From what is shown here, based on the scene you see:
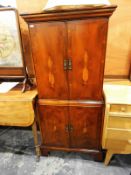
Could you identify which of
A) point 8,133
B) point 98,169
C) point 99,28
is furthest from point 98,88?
point 8,133

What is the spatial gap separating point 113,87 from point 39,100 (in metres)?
0.84

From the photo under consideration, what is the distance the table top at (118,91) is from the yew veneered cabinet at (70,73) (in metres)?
0.11

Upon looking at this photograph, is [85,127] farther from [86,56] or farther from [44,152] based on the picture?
[86,56]

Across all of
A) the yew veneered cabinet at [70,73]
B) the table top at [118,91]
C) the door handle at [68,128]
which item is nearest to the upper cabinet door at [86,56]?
the yew veneered cabinet at [70,73]

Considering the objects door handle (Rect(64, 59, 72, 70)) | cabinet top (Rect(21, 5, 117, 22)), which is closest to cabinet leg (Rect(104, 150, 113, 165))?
door handle (Rect(64, 59, 72, 70))

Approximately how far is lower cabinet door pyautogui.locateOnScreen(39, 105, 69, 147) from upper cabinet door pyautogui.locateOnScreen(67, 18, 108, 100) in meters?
0.25

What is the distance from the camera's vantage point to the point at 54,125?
5.88ft

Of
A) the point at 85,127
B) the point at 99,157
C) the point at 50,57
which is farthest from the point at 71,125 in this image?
the point at 50,57

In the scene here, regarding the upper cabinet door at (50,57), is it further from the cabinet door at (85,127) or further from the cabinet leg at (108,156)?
the cabinet leg at (108,156)

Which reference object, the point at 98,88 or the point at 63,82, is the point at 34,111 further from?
the point at 98,88

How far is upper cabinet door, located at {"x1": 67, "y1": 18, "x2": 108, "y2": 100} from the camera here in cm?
132

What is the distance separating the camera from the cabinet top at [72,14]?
1.23m

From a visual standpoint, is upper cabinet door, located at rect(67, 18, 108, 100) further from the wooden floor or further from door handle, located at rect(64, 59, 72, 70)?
the wooden floor

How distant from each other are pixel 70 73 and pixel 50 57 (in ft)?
0.81
